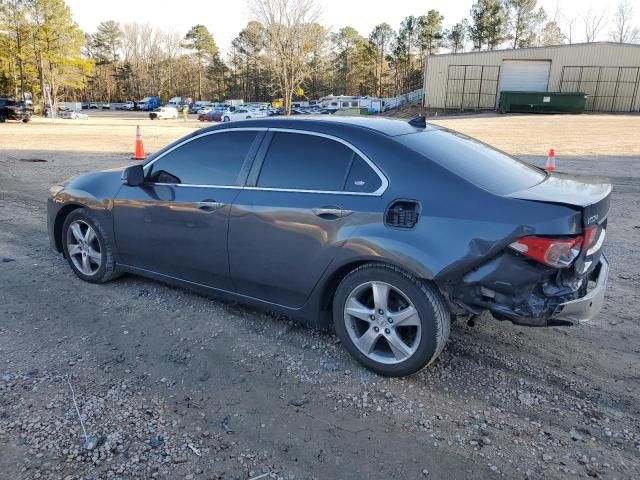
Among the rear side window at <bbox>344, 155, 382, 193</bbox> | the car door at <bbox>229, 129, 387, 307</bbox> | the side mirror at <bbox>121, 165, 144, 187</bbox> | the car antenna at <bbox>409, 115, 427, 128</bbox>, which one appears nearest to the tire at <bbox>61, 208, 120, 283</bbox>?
the side mirror at <bbox>121, 165, 144, 187</bbox>

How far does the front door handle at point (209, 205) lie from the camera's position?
3762 mm

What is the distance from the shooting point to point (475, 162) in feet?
10.9

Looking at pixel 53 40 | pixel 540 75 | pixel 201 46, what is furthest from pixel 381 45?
pixel 53 40

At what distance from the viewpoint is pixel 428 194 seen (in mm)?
2982

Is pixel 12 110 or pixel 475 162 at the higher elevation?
pixel 475 162

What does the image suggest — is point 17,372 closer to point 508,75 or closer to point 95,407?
point 95,407

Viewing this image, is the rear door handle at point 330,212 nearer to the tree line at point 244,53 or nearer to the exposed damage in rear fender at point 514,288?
the exposed damage in rear fender at point 514,288

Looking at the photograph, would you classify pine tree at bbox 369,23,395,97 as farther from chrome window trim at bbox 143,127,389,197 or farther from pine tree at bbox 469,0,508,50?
chrome window trim at bbox 143,127,389,197

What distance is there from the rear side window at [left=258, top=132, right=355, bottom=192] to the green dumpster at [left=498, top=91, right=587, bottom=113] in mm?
44635

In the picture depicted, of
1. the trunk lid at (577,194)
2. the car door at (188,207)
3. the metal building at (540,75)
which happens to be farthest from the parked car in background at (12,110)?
the trunk lid at (577,194)

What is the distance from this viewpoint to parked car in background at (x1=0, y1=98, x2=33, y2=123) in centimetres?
3428

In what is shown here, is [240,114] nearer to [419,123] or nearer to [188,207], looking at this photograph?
[188,207]

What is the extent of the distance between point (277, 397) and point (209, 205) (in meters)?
1.54

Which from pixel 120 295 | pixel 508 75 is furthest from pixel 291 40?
pixel 120 295
